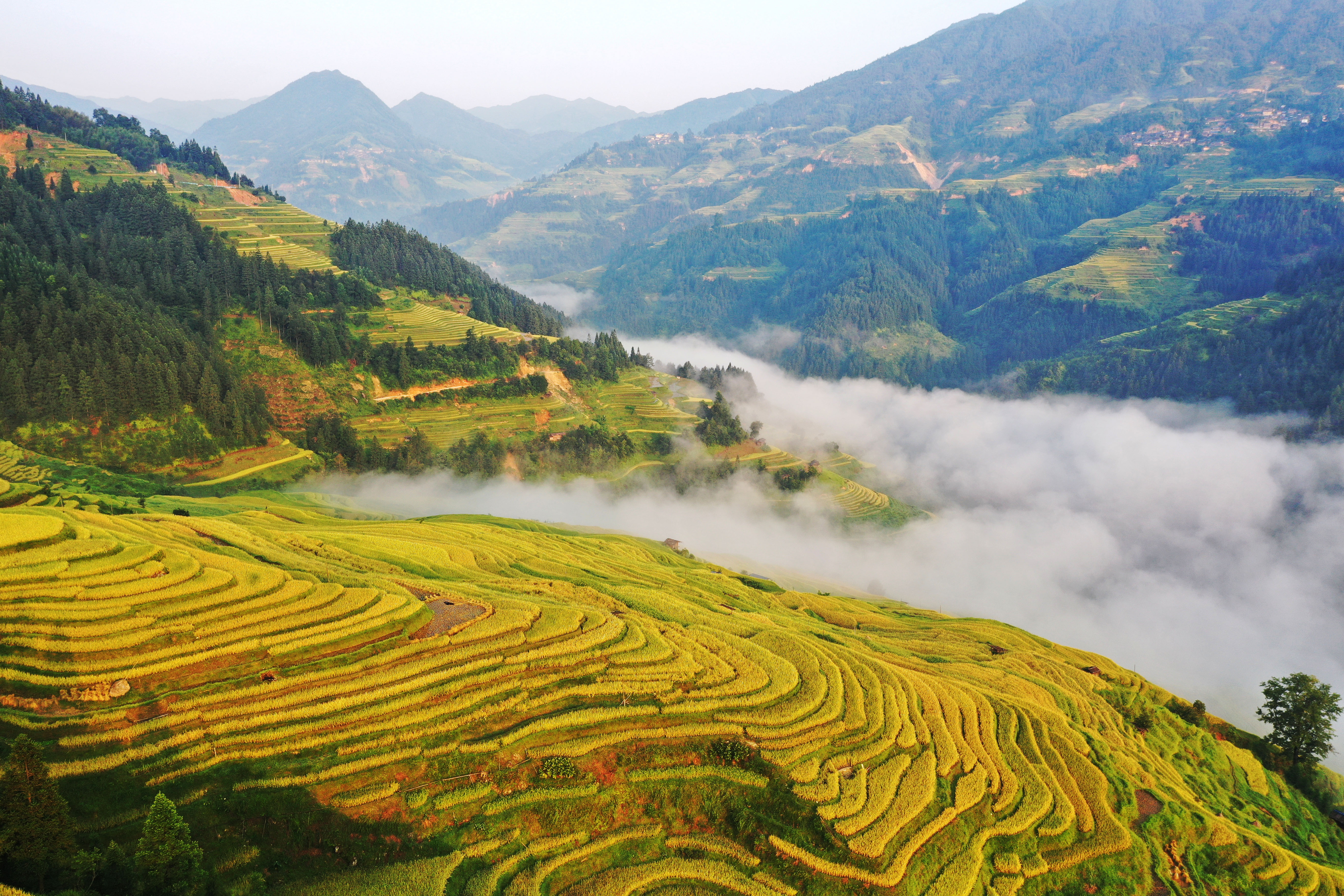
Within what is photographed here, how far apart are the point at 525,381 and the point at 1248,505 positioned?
618ft

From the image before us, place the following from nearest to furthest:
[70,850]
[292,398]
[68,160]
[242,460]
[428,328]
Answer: [70,850]
[242,460]
[292,398]
[428,328]
[68,160]

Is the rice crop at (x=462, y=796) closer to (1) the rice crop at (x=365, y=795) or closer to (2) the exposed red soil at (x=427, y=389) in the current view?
(1) the rice crop at (x=365, y=795)

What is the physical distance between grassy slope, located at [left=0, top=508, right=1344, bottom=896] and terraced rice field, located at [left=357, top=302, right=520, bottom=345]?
91290 millimetres

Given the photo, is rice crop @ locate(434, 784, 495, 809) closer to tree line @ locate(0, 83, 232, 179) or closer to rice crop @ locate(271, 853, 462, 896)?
rice crop @ locate(271, 853, 462, 896)

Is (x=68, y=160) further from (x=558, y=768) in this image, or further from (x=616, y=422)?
(x=558, y=768)

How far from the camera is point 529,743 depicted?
1203 inches

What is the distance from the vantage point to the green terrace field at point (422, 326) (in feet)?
439

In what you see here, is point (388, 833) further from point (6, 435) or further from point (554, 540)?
point (6, 435)

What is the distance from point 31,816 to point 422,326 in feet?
439

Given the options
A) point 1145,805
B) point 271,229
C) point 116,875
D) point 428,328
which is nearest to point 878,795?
point 1145,805

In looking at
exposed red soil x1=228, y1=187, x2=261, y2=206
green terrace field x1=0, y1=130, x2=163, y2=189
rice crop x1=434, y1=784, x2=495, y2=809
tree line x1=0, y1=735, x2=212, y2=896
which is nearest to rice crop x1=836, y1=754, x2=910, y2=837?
rice crop x1=434, y1=784, x2=495, y2=809

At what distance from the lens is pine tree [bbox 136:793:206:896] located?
64.2 feet

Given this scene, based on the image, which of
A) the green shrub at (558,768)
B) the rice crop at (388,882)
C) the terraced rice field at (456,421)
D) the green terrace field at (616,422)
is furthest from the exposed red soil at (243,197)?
the rice crop at (388,882)

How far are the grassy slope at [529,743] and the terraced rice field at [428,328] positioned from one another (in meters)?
91.3
